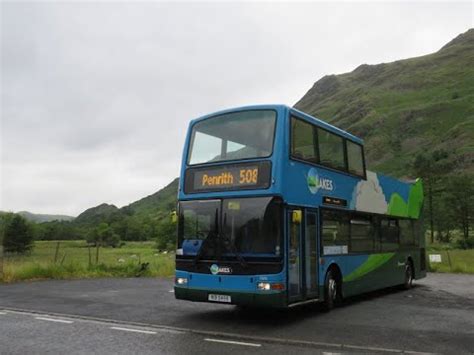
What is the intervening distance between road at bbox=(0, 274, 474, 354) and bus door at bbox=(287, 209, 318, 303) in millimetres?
600

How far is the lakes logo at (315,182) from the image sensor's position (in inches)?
457

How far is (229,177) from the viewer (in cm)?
1098

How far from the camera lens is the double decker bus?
10.4 m

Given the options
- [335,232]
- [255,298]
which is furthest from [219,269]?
[335,232]

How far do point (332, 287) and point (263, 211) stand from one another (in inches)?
131

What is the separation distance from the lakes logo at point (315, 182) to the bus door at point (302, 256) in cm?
51

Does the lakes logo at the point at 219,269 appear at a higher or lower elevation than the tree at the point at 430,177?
lower

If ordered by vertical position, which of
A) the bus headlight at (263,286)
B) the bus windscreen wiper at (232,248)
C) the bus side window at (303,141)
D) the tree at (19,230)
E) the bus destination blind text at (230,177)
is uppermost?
the tree at (19,230)

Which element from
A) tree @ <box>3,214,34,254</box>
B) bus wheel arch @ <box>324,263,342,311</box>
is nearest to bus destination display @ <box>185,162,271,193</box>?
bus wheel arch @ <box>324,263,342,311</box>

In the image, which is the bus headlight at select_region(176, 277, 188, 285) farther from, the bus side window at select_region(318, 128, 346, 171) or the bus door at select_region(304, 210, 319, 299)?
the bus side window at select_region(318, 128, 346, 171)

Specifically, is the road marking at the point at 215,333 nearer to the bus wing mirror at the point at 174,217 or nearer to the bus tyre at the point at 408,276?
the bus wing mirror at the point at 174,217

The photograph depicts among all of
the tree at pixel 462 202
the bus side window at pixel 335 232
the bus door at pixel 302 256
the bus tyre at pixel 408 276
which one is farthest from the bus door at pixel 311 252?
the tree at pixel 462 202

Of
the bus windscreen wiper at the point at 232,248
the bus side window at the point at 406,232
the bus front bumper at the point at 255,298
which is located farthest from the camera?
the bus side window at the point at 406,232

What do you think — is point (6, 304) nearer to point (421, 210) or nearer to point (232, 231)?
point (232, 231)
